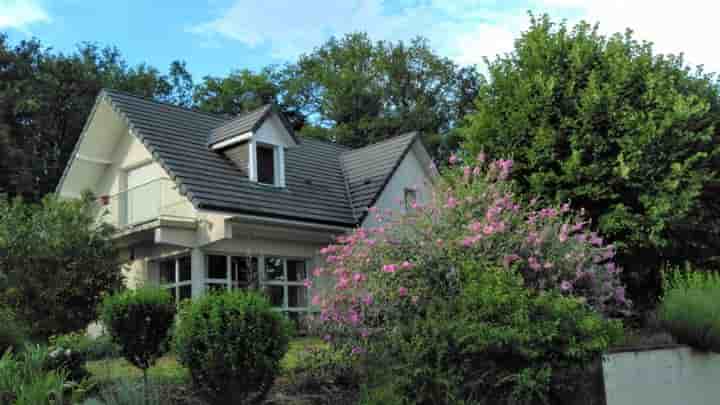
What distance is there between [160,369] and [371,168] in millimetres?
13603

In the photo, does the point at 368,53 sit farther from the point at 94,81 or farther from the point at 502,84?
the point at 502,84

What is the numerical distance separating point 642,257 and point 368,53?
3344 cm

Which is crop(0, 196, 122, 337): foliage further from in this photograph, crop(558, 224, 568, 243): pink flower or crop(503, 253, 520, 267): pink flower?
crop(558, 224, 568, 243): pink flower

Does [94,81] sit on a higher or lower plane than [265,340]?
higher

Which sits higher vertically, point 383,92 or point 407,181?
point 383,92

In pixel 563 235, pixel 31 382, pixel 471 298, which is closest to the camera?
pixel 31 382

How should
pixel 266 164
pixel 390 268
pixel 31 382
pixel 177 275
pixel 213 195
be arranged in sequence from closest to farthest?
1. pixel 31 382
2. pixel 390 268
3. pixel 213 195
4. pixel 177 275
5. pixel 266 164

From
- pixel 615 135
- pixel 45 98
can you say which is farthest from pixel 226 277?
pixel 45 98

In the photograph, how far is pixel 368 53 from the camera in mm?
44875

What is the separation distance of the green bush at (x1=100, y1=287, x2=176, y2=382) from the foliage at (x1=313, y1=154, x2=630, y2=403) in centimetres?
216

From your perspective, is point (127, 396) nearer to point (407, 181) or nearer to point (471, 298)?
point (471, 298)

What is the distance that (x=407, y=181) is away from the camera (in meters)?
22.9

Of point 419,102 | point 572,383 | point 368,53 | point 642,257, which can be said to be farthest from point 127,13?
point 368,53

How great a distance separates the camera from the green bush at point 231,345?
715 centimetres
